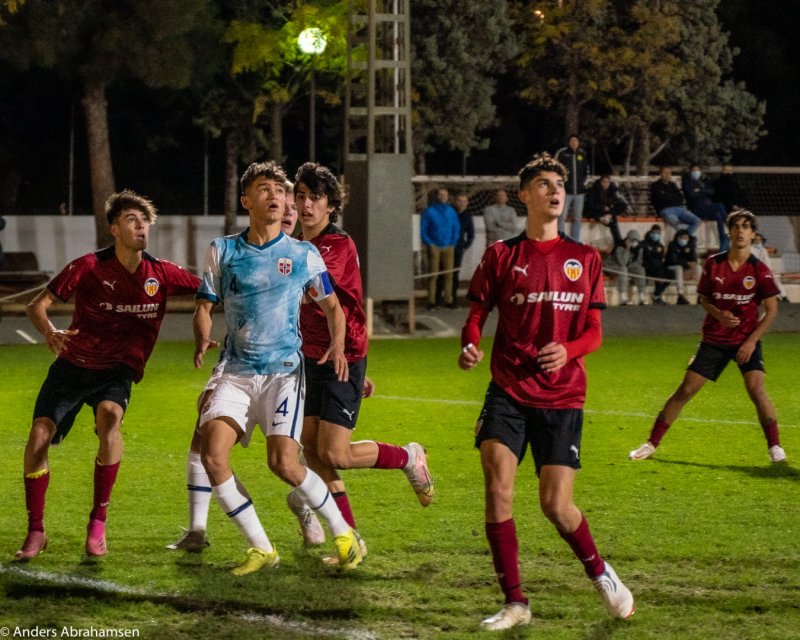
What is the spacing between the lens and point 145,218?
25.3 feet

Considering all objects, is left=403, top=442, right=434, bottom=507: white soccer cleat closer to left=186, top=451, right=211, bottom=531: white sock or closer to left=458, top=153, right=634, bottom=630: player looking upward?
left=186, top=451, right=211, bottom=531: white sock

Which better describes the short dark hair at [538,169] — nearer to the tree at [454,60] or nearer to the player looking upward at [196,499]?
the player looking upward at [196,499]

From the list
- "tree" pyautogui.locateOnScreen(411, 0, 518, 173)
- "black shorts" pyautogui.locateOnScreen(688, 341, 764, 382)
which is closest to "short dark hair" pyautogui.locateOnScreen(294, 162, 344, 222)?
"black shorts" pyautogui.locateOnScreen(688, 341, 764, 382)

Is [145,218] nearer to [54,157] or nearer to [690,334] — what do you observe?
[690,334]

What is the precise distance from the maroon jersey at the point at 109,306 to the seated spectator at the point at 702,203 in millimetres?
20408

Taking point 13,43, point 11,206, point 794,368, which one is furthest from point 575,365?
point 11,206

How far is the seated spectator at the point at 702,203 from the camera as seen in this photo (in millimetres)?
26844

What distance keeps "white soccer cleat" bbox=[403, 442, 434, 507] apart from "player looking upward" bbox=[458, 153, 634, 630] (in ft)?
6.37

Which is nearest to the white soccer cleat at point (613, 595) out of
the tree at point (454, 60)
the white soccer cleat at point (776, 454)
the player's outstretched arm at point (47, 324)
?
the player's outstretched arm at point (47, 324)

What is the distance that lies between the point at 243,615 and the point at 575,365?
72.6 inches

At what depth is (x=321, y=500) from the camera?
6.98 meters

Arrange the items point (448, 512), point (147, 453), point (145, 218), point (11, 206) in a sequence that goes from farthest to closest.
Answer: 1. point (11, 206)
2. point (147, 453)
3. point (448, 512)
4. point (145, 218)

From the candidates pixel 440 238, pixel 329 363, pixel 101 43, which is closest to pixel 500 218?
pixel 440 238

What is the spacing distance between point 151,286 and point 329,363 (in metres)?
1.05
